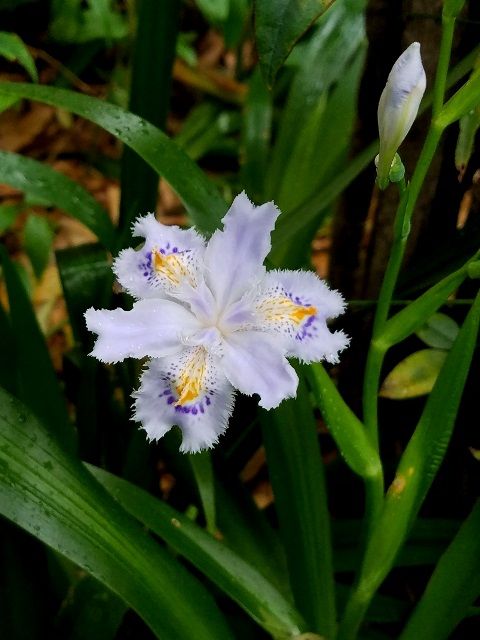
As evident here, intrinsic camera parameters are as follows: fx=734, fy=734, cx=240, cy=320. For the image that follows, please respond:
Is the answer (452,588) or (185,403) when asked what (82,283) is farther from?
(452,588)

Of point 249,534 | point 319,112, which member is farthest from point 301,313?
point 319,112

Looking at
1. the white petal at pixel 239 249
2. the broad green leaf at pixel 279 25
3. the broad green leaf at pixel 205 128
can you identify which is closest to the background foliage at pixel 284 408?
the broad green leaf at pixel 279 25

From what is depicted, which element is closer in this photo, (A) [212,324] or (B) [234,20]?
(A) [212,324]

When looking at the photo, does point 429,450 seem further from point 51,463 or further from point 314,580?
point 51,463

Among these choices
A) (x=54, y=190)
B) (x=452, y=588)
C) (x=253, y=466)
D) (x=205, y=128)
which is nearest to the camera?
(x=452, y=588)

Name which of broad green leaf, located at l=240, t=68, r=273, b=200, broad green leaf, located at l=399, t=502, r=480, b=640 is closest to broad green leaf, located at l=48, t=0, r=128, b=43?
broad green leaf, located at l=240, t=68, r=273, b=200

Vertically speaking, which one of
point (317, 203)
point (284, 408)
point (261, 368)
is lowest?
point (261, 368)

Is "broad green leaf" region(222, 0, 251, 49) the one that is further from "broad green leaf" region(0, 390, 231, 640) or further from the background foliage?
"broad green leaf" region(0, 390, 231, 640)

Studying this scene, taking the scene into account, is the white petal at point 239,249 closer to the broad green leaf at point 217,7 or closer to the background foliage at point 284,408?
the background foliage at point 284,408
